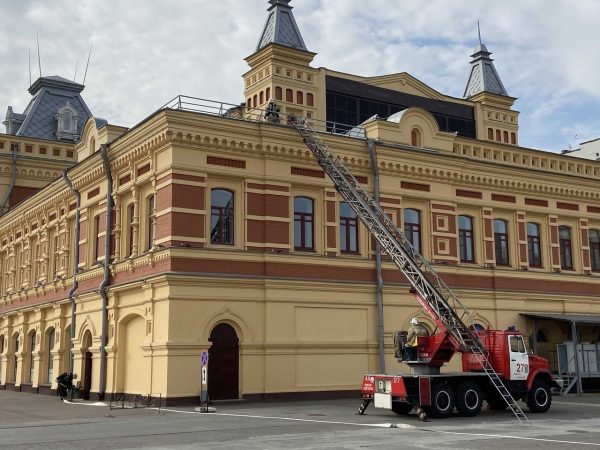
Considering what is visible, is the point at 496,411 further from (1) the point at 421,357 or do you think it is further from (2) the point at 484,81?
(2) the point at 484,81

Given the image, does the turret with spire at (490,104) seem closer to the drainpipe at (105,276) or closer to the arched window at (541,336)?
the arched window at (541,336)

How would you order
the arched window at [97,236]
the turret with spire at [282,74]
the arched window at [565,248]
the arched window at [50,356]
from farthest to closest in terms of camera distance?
the arched window at [565,248] < the arched window at [50,356] < the turret with spire at [282,74] < the arched window at [97,236]

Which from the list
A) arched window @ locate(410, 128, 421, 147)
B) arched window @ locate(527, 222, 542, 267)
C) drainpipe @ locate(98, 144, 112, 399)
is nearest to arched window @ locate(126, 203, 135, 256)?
drainpipe @ locate(98, 144, 112, 399)

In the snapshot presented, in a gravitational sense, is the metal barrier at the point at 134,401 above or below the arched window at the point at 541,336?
below

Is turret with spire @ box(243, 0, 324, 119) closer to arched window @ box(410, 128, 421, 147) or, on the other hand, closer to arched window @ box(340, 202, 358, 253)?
arched window @ box(410, 128, 421, 147)

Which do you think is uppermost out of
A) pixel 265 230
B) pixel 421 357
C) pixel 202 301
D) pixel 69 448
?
pixel 265 230

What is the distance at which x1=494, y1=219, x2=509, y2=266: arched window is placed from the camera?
34594 millimetres

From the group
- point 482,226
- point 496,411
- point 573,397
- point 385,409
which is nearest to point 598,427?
point 496,411

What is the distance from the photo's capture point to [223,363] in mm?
27141

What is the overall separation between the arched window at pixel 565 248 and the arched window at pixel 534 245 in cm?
138

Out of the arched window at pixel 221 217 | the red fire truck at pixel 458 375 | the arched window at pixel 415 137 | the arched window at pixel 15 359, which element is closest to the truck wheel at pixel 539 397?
the red fire truck at pixel 458 375

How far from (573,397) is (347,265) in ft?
34.8

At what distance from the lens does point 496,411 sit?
2411 cm

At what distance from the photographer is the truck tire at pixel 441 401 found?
21.7 meters
